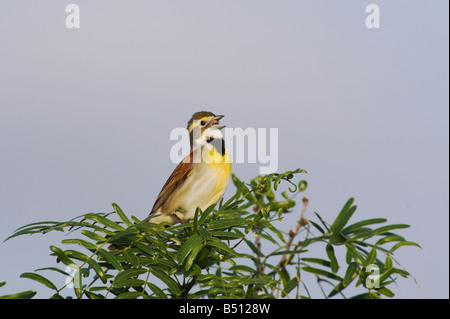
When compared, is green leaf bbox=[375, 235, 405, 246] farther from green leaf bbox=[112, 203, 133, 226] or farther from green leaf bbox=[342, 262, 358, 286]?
green leaf bbox=[112, 203, 133, 226]

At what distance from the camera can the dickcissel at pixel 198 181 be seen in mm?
5832

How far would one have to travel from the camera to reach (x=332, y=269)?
13.0 ft

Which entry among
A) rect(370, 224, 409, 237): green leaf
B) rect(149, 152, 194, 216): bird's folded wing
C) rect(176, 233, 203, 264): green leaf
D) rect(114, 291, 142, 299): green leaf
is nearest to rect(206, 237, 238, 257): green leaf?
rect(176, 233, 203, 264): green leaf

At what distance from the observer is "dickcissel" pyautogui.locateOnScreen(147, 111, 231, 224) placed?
583cm

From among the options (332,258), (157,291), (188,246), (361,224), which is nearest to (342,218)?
(361,224)

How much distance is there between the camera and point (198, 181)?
589 cm

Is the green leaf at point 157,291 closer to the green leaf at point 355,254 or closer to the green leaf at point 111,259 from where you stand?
the green leaf at point 111,259

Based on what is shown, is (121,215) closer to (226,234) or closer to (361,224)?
(226,234)

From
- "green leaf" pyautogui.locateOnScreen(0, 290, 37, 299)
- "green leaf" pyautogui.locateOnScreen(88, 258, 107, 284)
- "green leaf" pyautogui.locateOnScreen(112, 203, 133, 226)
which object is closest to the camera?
"green leaf" pyautogui.locateOnScreen(0, 290, 37, 299)

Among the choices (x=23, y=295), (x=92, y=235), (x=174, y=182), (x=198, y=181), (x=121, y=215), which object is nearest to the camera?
(x=23, y=295)

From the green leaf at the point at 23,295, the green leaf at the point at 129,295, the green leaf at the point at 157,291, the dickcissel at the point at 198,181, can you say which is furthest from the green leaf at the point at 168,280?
the dickcissel at the point at 198,181
